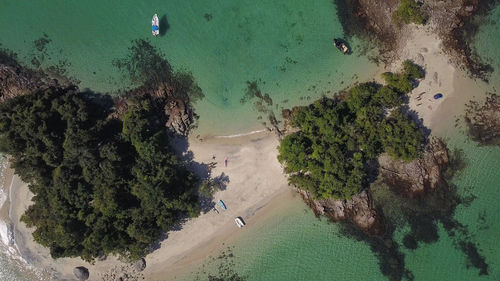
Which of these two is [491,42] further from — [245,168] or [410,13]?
[245,168]

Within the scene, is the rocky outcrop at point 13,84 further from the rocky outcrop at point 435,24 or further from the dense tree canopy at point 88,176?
the rocky outcrop at point 435,24

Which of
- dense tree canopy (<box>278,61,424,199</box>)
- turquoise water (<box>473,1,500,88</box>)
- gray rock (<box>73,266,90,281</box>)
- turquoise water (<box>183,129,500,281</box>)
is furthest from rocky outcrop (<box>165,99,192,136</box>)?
turquoise water (<box>473,1,500,88</box>)

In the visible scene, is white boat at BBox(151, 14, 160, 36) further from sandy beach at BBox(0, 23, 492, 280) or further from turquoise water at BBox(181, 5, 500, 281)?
turquoise water at BBox(181, 5, 500, 281)

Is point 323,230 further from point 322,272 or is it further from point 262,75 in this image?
point 262,75

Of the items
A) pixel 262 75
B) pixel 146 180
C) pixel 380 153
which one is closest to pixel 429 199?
pixel 380 153

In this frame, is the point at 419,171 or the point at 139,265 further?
the point at 419,171

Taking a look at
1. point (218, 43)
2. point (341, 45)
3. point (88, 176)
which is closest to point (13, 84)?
point (88, 176)

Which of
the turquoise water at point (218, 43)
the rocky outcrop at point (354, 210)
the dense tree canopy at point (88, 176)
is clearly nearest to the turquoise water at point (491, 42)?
the turquoise water at point (218, 43)
